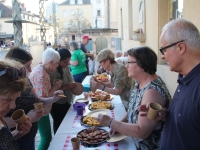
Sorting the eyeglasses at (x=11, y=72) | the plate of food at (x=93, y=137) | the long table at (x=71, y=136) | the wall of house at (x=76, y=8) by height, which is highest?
the wall of house at (x=76, y=8)

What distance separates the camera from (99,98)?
3.44 m

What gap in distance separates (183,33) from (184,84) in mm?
327

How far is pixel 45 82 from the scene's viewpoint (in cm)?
266

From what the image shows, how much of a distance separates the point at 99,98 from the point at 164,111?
6.77 ft

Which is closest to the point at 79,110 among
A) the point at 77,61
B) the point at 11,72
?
the point at 11,72

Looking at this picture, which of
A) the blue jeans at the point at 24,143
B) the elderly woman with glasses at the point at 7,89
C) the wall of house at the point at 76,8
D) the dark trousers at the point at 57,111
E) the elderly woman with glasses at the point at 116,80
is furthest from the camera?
the wall of house at the point at 76,8

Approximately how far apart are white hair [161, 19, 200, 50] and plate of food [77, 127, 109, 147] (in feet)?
3.72

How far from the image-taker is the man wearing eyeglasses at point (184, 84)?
118 cm

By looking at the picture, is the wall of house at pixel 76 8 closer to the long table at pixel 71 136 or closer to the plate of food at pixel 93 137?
the long table at pixel 71 136

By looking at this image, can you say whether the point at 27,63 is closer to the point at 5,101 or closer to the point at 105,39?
the point at 5,101

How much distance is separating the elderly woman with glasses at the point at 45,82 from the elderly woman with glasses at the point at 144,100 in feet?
3.67

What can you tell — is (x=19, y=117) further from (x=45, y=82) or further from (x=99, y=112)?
(x=99, y=112)

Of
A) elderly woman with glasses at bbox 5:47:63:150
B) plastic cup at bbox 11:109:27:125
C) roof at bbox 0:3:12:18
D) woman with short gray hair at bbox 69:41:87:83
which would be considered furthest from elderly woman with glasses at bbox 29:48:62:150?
roof at bbox 0:3:12:18

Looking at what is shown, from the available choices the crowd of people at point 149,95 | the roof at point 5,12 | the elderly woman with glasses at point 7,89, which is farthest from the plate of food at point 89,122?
the roof at point 5,12
